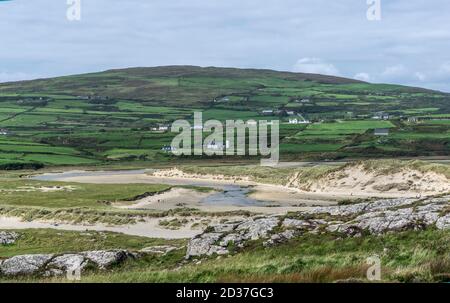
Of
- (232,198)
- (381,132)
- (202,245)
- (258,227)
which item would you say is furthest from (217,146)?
(202,245)

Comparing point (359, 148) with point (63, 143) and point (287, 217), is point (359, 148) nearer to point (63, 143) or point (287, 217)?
point (63, 143)

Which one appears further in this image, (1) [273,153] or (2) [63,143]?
(2) [63,143]

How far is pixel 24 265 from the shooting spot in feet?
72.5

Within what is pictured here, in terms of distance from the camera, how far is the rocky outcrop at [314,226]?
22650 mm

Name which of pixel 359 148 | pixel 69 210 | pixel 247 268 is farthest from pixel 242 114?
pixel 247 268

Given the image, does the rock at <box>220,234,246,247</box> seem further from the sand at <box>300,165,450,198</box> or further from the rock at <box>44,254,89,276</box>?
the sand at <box>300,165,450,198</box>

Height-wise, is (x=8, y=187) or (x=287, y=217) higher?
(x=287, y=217)

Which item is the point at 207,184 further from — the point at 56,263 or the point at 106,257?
the point at 56,263

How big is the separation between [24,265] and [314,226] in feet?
41.2

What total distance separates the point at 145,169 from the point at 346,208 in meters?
92.0

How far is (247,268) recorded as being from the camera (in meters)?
14.0

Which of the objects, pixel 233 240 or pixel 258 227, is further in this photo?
pixel 258 227

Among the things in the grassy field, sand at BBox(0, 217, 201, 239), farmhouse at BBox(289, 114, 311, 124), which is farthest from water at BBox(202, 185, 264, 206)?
farmhouse at BBox(289, 114, 311, 124)

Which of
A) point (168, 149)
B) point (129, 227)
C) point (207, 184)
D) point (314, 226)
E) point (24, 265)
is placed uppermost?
point (314, 226)
